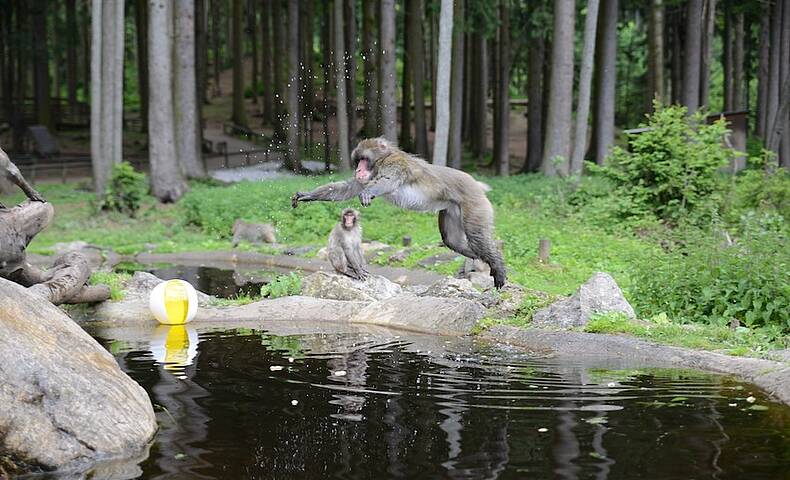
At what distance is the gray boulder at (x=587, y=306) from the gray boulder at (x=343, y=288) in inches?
117

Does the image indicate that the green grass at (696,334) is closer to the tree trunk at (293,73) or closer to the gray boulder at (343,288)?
the gray boulder at (343,288)

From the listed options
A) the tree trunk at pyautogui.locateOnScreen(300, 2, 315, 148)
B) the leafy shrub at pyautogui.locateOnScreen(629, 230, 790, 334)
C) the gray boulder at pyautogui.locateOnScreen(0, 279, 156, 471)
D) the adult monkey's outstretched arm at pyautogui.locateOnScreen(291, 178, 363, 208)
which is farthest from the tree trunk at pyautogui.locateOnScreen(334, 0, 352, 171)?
the gray boulder at pyautogui.locateOnScreen(0, 279, 156, 471)

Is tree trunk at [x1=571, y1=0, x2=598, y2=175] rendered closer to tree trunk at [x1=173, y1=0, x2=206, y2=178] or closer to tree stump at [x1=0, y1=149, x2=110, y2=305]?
tree trunk at [x1=173, y1=0, x2=206, y2=178]

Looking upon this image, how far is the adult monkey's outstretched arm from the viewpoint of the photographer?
35.3ft

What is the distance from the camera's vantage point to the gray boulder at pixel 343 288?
13875 mm

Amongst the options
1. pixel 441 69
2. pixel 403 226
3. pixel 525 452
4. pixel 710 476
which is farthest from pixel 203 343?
pixel 441 69

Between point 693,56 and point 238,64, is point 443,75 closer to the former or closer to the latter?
point 693,56

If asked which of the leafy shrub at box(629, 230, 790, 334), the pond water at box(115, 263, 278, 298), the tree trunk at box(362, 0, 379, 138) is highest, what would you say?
the tree trunk at box(362, 0, 379, 138)

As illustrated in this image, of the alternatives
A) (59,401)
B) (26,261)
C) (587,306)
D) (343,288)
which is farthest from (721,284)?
(26,261)

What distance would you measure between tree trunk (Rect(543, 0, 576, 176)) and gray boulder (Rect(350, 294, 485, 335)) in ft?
51.3

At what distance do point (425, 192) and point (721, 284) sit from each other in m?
3.50

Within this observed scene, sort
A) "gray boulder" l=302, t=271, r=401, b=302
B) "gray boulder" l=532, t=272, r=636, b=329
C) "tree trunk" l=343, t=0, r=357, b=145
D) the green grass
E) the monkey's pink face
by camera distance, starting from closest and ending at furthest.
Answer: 1. the green grass
2. "gray boulder" l=532, t=272, r=636, b=329
3. the monkey's pink face
4. "gray boulder" l=302, t=271, r=401, b=302
5. "tree trunk" l=343, t=0, r=357, b=145

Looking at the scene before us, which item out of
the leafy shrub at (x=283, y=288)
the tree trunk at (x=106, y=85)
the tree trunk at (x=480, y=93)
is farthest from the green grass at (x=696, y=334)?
the tree trunk at (x=480, y=93)

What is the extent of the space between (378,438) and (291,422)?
0.80m
